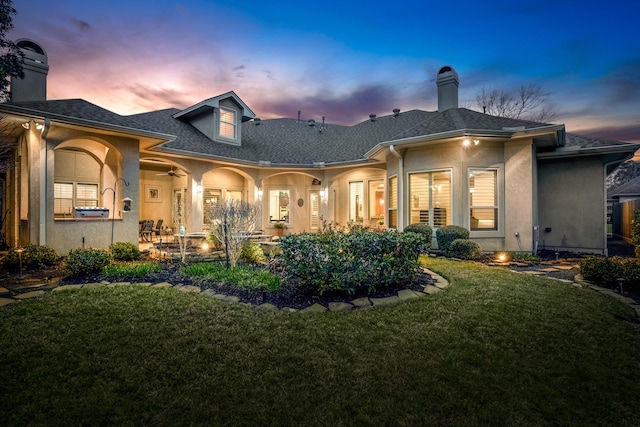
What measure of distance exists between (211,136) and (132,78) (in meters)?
3.66

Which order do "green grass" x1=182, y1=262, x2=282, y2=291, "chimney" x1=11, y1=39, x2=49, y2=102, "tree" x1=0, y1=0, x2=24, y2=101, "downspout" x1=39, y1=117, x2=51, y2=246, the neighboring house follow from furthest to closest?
"chimney" x1=11, y1=39, x2=49, y2=102 → the neighboring house → "downspout" x1=39, y1=117, x2=51, y2=246 → "tree" x1=0, y1=0, x2=24, y2=101 → "green grass" x1=182, y1=262, x2=282, y2=291

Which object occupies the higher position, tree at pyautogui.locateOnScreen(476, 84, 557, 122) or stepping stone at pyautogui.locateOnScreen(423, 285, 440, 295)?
tree at pyautogui.locateOnScreen(476, 84, 557, 122)

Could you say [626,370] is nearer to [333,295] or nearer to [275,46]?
[333,295]

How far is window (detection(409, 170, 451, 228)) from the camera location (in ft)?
32.8

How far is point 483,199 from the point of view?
982 cm

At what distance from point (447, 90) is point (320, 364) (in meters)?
12.6

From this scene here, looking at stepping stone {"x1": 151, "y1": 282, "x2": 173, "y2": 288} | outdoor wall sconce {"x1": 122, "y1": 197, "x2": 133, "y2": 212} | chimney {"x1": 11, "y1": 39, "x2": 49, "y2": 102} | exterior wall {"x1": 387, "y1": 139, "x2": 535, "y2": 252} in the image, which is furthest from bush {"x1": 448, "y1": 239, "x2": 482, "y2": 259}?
chimney {"x1": 11, "y1": 39, "x2": 49, "y2": 102}

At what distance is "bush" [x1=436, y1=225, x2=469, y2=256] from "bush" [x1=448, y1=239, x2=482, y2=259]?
214 mm

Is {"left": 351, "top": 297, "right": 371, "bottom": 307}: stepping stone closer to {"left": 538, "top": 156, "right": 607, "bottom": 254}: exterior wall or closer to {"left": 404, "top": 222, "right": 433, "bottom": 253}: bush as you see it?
{"left": 404, "top": 222, "right": 433, "bottom": 253}: bush

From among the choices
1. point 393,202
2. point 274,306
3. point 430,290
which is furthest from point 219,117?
point 430,290

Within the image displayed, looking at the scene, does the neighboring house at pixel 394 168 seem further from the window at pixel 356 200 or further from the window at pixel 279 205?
the window at pixel 279 205

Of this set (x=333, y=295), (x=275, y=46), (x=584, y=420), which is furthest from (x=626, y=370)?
(x=275, y=46)

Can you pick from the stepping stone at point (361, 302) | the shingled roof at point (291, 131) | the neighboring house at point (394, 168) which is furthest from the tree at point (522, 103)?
the stepping stone at point (361, 302)

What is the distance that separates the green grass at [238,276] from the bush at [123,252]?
253 cm
